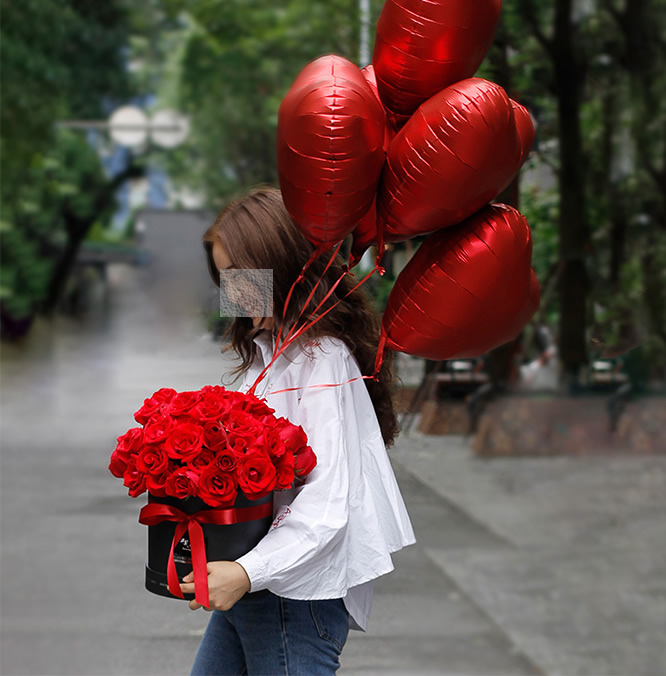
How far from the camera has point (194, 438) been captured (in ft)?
4.01

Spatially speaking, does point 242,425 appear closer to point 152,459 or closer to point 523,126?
point 152,459

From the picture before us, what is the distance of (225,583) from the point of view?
47.9 inches

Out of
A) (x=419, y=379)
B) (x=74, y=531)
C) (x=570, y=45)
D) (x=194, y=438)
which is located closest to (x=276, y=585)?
(x=194, y=438)

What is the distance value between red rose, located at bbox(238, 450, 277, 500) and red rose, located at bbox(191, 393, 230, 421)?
8cm

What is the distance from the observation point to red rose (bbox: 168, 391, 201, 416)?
4.16 feet

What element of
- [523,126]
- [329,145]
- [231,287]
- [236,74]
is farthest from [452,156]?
[236,74]

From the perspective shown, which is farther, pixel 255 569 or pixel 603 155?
pixel 603 155

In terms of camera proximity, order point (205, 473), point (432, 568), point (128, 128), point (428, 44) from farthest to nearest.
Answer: point (128, 128) → point (432, 568) → point (428, 44) → point (205, 473)

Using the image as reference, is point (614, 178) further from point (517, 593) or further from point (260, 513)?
point (260, 513)

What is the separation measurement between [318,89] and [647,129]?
10.9ft

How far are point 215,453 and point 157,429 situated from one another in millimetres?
94

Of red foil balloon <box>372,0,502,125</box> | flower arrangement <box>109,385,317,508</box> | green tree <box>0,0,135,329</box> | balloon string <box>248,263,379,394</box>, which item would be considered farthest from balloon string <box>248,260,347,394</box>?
green tree <box>0,0,135,329</box>

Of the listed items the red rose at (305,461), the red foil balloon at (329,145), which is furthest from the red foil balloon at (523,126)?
the red rose at (305,461)

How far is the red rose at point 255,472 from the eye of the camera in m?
1.21
